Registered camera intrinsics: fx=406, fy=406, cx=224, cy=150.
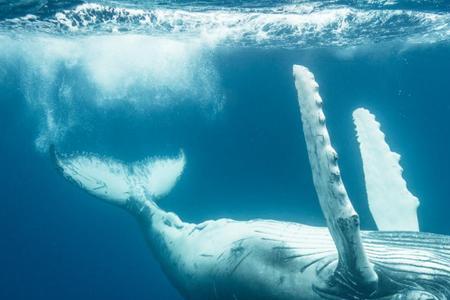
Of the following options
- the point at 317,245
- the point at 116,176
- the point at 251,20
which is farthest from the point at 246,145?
the point at 317,245

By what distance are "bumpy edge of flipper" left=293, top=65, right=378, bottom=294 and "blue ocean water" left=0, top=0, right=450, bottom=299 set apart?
39.2 ft

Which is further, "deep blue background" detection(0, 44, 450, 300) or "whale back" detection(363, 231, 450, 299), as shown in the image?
"deep blue background" detection(0, 44, 450, 300)

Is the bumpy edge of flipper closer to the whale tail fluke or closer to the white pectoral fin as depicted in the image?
the white pectoral fin

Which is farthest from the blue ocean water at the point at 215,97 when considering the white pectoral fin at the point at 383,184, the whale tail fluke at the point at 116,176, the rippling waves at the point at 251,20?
the white pectoral fin at the point at 383,184

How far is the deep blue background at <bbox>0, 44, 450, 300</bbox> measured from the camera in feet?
88.3

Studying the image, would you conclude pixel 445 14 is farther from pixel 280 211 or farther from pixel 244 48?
pixel 280 211

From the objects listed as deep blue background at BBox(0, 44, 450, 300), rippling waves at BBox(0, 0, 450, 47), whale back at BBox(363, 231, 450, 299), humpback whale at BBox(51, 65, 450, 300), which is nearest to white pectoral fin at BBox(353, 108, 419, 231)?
humpback whale at BBox(51, 65, 450, 300)

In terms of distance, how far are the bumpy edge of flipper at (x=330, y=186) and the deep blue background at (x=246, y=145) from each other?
19.0 metres

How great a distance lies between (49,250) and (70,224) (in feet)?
11.7

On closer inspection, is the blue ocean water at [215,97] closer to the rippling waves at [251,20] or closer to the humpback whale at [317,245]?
the rippling waves at [251,20]

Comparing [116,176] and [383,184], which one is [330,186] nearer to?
[383,184]

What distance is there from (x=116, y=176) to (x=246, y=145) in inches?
833

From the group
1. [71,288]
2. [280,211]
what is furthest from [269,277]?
[71,288]

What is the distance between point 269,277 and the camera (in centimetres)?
508
